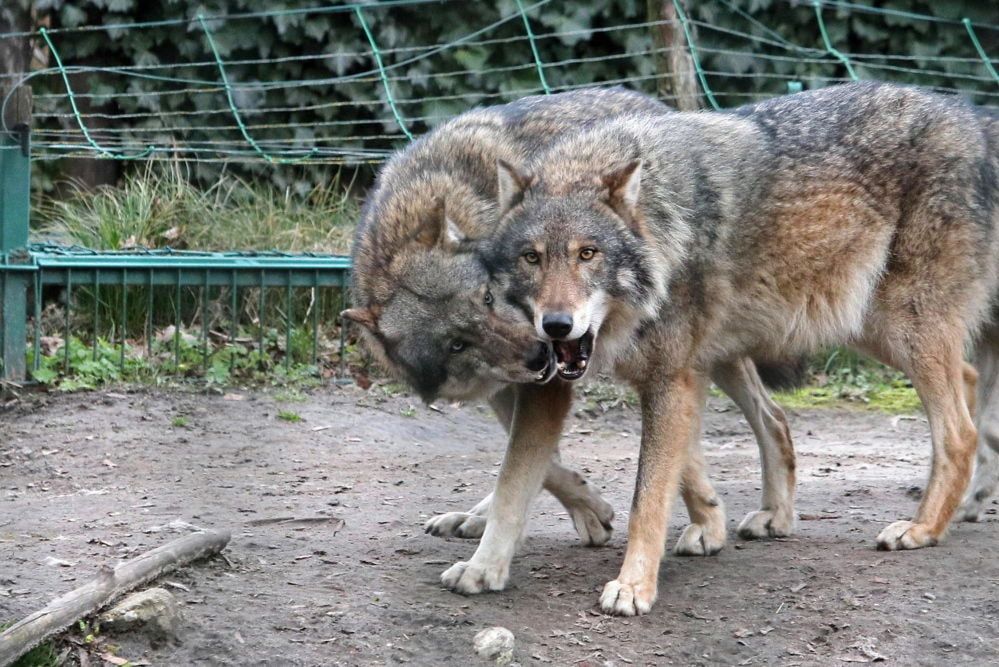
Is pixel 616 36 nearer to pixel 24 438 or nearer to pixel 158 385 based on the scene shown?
→ pixel 158 385

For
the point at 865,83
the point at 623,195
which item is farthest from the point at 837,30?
the point at 623,195

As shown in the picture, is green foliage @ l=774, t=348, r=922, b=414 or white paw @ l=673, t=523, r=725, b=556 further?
green foliage @ l=774, t=348, r=922, b=414

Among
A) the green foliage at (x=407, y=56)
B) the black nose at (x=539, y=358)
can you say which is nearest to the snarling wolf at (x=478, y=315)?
the black nose at (x=539, y=358)

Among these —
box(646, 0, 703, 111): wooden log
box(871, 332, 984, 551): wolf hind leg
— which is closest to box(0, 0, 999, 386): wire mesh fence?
box(646, 0, 703, 111): wooden log

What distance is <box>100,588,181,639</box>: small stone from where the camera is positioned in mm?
3812

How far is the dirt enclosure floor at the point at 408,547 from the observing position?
4031 mm

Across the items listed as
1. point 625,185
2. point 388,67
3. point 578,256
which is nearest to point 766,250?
point 625,185

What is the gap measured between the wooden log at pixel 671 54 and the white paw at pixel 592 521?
4.21 metres

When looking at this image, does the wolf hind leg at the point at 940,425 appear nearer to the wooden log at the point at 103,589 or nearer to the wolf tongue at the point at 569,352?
the wolf tongue at the point at 569,352

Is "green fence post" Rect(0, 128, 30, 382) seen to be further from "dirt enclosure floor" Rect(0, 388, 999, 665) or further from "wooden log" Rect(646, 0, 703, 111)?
"wooden log" Rect(646, 0, 703, 111)

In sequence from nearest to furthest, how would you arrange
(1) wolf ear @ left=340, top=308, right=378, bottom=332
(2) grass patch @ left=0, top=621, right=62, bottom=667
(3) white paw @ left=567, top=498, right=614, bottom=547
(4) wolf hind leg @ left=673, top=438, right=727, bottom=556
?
(2) grass patch @ left=0, top=621, right=62, bottom=667 < (1) wolf ear @ left=340, top=308, right=378, bottom=332 < (4) wolf hind leg @ left=673, top=438, right=727, bottom=556 < (3) white paw @ left=567, top=498, right=614, bottom=547

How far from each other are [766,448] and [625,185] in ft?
5.03

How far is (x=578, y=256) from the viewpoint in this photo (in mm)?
4301

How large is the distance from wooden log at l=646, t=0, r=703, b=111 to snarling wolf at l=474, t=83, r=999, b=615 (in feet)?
11.1
